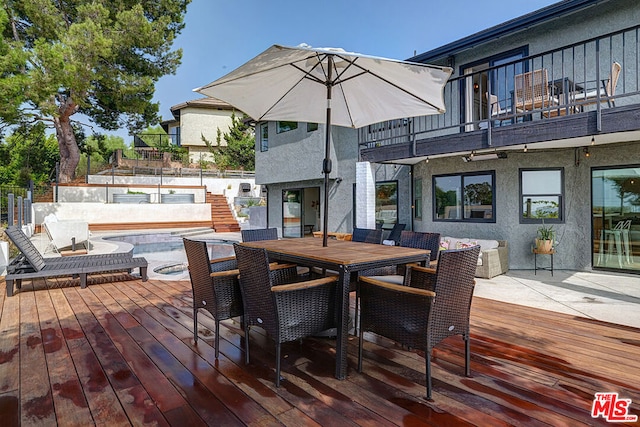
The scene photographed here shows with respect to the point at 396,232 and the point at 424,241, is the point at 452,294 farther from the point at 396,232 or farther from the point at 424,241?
the point at 396,232

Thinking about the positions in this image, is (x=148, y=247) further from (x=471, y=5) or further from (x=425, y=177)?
(x=471, y=5)

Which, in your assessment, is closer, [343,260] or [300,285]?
[300,285]

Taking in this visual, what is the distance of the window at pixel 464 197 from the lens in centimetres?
787

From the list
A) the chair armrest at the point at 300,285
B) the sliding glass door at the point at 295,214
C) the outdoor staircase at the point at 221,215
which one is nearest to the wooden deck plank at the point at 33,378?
the chair armrest at the point at 300,285

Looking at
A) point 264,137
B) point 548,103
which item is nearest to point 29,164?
point 264,137

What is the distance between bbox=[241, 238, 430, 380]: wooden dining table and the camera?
2.74 meters

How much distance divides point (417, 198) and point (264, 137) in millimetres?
7020

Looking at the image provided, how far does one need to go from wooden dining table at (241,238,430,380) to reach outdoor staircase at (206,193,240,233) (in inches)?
598

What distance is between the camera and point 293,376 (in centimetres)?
274

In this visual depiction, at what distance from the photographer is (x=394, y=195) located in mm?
9656

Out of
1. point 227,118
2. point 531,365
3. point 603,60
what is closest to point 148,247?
point 531,365

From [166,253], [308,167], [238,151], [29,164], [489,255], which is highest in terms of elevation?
[238,151]

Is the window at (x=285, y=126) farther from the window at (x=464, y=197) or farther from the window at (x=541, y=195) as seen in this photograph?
the window at (x=541, y=195)

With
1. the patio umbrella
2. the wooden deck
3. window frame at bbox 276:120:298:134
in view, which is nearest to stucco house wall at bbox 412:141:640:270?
the wooden deck
